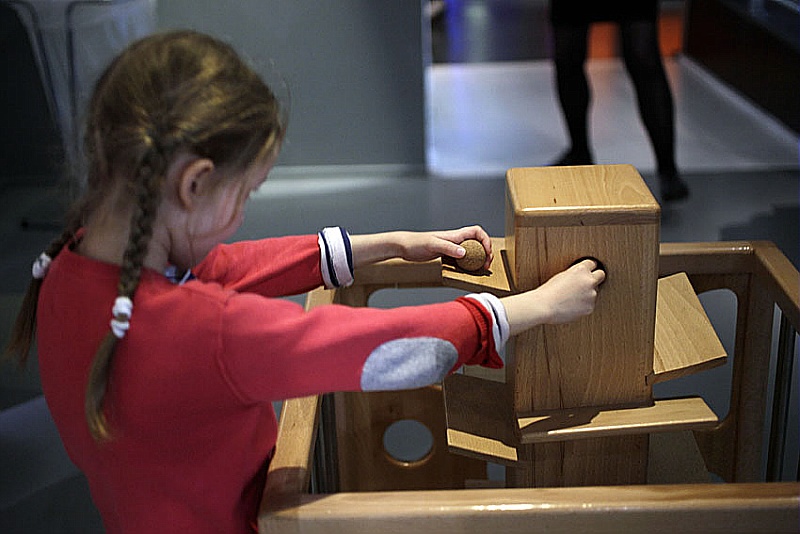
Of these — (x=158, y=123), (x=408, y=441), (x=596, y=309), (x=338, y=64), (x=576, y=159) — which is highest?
(x=158, y=123)

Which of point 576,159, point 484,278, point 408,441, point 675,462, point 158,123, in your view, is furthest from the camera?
point 576,159

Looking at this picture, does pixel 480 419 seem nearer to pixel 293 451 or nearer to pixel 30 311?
pixel 293 451

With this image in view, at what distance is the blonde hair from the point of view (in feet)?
2.54

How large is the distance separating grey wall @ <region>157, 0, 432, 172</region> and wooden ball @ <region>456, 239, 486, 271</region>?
150 centimetres

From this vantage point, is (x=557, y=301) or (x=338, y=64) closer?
(x=557, y=301)

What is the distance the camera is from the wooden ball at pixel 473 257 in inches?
39.3

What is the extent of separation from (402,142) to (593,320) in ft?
5.82

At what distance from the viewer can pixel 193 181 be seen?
2.60ft

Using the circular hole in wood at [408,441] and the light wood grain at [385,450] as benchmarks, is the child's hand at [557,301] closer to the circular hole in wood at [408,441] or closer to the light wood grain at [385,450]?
the light wood grain at [385,450]

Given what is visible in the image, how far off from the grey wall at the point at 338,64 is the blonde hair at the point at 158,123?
1602 millimetres

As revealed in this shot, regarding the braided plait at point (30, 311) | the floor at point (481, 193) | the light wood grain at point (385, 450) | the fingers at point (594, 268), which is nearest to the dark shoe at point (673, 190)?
the floor at point (481, 193)

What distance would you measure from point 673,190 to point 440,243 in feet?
5.28

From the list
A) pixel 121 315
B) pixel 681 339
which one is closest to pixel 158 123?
pixel 121 315

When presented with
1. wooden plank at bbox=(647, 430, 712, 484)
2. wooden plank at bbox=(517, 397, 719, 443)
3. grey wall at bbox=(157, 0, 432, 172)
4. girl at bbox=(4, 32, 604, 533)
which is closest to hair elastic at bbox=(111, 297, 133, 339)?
girl at bbox=(4, 32, 604, 533)
